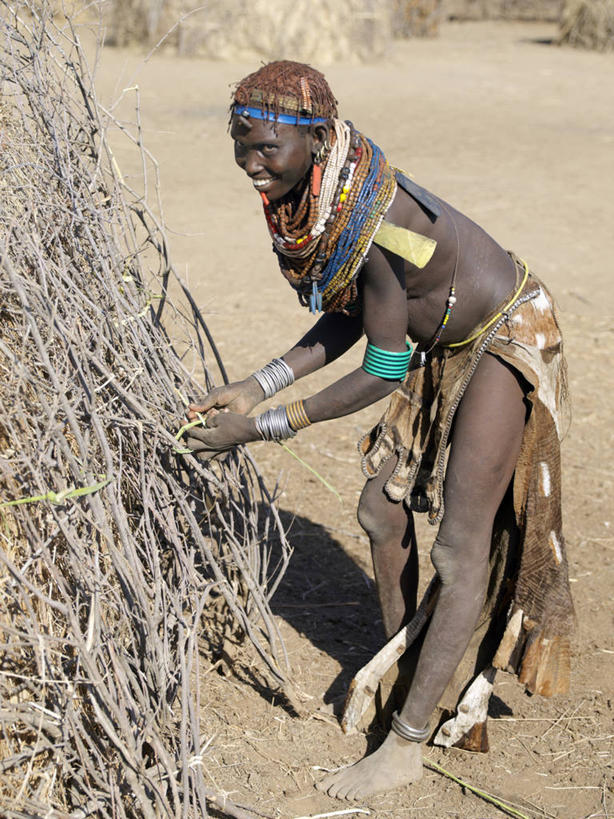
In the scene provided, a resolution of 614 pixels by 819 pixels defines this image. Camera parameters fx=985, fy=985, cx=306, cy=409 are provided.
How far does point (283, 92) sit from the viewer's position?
2100 mm

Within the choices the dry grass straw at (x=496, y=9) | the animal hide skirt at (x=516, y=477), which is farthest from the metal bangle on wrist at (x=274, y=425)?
the dry grass straw at (x=496, y=9)

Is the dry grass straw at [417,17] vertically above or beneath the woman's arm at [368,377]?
above

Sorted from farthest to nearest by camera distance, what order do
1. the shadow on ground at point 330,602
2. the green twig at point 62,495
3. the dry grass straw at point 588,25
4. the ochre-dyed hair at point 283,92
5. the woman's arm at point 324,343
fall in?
1. the dry grass straw at point 588,25
2. the shadow on ground at point 330,602
3. the woman's arm at point 324,343
4. the ochre-dyed hair at point 283,92
5. the green twig at point 62,495

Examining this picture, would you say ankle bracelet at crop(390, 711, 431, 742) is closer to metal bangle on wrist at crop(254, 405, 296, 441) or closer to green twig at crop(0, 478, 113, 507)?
metal bangle on wrist at crop(254, 405, 296, 441)

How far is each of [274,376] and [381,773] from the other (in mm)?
1071

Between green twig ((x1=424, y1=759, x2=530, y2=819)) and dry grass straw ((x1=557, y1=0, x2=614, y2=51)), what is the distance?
607 inches

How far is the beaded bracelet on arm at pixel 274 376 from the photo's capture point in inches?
103

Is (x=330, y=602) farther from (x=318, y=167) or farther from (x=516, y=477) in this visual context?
(x=318, y=167)

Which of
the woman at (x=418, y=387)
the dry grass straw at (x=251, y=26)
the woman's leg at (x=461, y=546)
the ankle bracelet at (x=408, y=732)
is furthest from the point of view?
the dry grass straw at (x=251, y=26)

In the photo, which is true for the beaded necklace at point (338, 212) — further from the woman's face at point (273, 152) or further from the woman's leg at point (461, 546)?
the woman's leg at point (461, 546)

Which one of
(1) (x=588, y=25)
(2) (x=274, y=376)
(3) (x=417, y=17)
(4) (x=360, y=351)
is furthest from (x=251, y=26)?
(2) (x=274, y=376)

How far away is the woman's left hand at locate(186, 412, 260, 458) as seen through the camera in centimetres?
234

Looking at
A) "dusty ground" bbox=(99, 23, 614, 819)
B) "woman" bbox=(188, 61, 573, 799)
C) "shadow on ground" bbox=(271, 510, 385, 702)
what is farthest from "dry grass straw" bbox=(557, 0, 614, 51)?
"woman" bbox=(188, 61, 573, 799)

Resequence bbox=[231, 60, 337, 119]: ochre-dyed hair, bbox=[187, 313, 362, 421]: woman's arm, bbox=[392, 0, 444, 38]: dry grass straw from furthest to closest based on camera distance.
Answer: bbox=[392, 0, 444, 38]: dry grass straw, bbox=[187, 313, 362, 421]: woman's arm, bbox=[231, 60, 337, 119]: ochre-dyed hair
